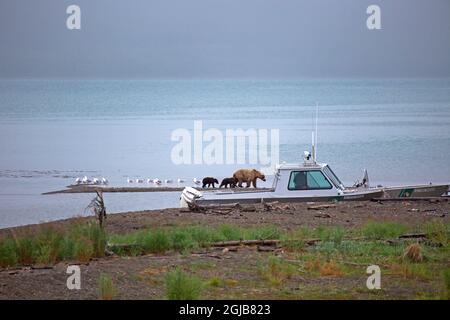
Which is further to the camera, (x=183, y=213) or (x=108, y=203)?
(x=108, y=203)

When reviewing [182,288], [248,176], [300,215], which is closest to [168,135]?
[248,176]

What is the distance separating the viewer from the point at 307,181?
68.6 ft

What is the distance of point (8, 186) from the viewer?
111ft

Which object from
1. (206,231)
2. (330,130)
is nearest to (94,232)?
(206,231)

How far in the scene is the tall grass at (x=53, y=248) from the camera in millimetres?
13977

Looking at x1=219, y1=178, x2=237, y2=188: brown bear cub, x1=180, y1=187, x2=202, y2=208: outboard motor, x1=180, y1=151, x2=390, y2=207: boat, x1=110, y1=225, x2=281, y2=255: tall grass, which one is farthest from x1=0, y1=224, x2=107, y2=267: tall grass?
x1=219, y1=178, x2=237, y2=188: brown bear cub

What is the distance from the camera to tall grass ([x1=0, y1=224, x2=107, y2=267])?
13977 millimetres

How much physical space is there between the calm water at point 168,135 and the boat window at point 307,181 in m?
5.98

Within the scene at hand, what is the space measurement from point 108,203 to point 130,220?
7.66 meters

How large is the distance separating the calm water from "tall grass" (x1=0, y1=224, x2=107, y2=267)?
9298mm

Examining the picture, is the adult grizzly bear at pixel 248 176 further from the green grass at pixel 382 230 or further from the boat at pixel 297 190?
the green grass at pixel 382 230

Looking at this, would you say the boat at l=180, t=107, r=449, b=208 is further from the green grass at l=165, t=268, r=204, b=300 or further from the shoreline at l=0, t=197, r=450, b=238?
the green grass at l=165, t=268, r=204, b=300

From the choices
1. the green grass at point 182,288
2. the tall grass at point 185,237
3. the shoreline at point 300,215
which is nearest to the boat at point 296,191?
the shoreline at point 300,215

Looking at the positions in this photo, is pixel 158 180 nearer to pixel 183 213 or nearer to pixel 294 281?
pixel 183 213
